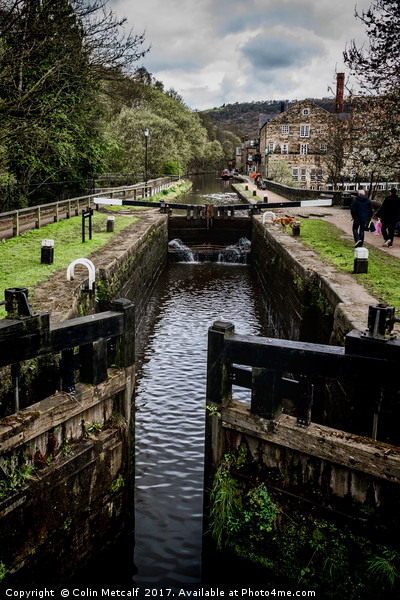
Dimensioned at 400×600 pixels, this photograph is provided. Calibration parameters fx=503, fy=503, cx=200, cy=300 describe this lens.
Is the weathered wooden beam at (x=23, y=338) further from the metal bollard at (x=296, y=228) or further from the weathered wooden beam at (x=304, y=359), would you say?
the metal bollard at (x=296, y=228)

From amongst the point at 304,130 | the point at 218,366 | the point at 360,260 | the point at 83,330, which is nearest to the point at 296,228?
the point at 360,260

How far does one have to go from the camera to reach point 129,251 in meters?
12.2

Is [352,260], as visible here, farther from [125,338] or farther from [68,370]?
[68,370]

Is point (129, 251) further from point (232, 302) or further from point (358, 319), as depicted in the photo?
point (358, 319)

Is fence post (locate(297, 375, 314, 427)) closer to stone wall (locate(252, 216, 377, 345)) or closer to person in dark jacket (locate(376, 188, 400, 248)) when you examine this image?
stone wall (locate(252, 216, 377, 345))

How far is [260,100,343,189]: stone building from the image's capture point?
189 feet

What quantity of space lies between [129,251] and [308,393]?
8.40 m

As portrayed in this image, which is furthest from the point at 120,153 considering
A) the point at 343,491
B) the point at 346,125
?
the point at 343,491

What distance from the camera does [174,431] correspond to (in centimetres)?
761

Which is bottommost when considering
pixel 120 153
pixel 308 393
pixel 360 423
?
pixel 360 423

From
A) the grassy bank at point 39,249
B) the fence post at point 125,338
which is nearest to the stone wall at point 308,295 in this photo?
the fence post at point 125,338

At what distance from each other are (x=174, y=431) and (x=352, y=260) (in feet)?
18.3

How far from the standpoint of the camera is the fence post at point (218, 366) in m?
4.91

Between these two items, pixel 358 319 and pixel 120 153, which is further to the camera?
pixel 120 153
